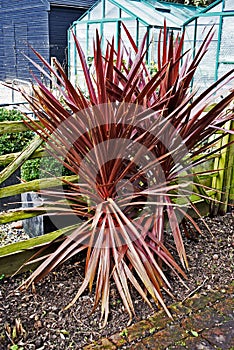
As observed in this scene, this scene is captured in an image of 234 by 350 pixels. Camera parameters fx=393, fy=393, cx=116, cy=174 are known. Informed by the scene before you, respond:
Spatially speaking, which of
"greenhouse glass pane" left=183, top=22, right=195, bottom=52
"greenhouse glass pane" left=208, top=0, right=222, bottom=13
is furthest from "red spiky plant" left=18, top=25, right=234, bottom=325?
"greenhouse glass pane" left=183, top=22, right=195, bottom=52

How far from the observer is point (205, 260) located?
8.27ft

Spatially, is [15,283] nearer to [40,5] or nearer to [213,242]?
[213,242]

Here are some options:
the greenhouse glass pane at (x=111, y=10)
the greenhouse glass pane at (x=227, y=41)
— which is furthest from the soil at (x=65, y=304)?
the greenhouse glass pane at (x=111, y=10)

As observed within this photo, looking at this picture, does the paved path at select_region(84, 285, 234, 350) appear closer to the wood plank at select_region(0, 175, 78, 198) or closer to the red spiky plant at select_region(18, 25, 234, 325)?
the red spiky plant at select_region(18, 25, 234, 325)

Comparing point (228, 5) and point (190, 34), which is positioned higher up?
point (228, 5)

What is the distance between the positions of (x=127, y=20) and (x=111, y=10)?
61 centimetres

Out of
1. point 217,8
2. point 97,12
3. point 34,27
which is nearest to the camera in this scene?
point 217,8

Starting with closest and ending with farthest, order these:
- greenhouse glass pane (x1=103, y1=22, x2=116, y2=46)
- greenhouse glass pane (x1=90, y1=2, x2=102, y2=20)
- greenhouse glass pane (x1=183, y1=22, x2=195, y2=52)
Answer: greenhouse glass pane (x1=183, y1=22, x2=195, y2=52) < greenhouse glass pane (x1=103, y1=22, x2=116, y2=46) < greenhouse glass pane (x1=90, y1=2, x2=102, y2=20)

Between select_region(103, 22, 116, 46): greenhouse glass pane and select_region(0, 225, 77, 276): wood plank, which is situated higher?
select_region(103, 22, 116, 46): greenhouse glass pane

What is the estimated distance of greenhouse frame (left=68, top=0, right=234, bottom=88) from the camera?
677cm

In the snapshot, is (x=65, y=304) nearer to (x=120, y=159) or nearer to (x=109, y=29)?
(x=120, y=159)

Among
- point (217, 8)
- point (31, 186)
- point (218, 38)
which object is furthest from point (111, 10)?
point (31, 186)

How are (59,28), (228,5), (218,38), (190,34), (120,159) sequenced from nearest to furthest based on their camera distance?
(120,159) < (228,5) < (218,38) < (190,34) < (59,28)

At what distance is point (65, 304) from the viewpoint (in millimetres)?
2039
